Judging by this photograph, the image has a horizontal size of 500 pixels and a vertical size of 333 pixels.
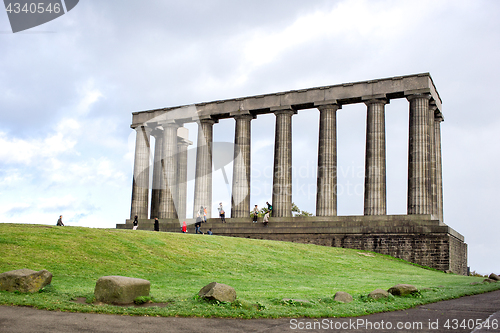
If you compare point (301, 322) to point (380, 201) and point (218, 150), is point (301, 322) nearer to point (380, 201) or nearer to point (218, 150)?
point (380, 201)

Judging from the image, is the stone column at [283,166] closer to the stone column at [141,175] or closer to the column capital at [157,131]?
the column capital at [157,131]

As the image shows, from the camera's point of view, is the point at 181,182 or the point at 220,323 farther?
the point at 181,182

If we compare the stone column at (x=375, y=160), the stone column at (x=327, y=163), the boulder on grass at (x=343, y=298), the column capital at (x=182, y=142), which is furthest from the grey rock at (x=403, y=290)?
the column capital at (x=182, y=142)

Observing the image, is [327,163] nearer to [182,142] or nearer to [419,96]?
[419,96]

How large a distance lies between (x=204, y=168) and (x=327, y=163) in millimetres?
15267

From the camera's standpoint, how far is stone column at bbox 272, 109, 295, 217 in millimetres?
50750

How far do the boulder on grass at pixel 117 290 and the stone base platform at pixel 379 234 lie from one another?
1277 inches

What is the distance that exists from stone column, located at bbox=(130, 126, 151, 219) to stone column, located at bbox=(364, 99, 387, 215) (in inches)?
1112

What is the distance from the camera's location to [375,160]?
1869 inches

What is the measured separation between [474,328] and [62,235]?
21741mm

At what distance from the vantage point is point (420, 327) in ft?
36.3

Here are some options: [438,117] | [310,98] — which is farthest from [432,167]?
[310,98]

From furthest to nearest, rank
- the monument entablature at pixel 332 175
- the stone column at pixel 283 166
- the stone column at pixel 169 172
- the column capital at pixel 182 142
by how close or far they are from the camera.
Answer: the column capital at pixel 182 142, the stone column at pixel 169 172, the stone column at pixel 283 166, the monument entablature at pixel 332 175

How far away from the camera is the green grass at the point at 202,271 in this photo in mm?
13086
